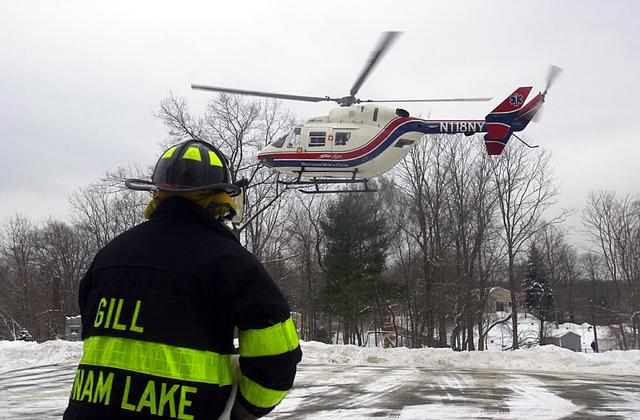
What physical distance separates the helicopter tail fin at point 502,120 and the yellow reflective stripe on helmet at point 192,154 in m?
16.5

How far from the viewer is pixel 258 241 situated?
37031 mm

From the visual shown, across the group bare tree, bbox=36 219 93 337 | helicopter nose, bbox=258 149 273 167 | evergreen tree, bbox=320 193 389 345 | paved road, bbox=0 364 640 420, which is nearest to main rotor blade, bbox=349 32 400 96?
helicopter nose, bbox=258 149 273 167

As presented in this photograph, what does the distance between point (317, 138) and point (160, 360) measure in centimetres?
1500

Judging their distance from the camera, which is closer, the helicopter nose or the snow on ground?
the snow on ground

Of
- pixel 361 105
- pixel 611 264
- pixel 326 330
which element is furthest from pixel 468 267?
pixel 361 105

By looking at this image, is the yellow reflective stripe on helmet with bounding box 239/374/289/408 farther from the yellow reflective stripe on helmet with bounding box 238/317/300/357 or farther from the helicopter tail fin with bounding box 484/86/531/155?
the helicopter tail fin with bounding box 484/86/531/155

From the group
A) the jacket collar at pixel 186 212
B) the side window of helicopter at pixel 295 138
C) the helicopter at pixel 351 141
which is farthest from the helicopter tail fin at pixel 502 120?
the jacket collar at pixel 186 212

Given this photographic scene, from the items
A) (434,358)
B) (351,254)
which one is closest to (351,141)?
(434,358)

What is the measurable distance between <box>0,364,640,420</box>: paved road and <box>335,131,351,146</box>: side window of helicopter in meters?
6.72

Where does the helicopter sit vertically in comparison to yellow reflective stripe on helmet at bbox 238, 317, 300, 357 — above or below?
above

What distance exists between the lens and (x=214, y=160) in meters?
2.39

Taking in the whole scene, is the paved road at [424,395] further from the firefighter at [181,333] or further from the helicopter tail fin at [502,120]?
the helicopter tail fin at [502,120]

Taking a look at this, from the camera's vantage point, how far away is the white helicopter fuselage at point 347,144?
16547mm

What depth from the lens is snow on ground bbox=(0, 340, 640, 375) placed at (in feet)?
53.2
